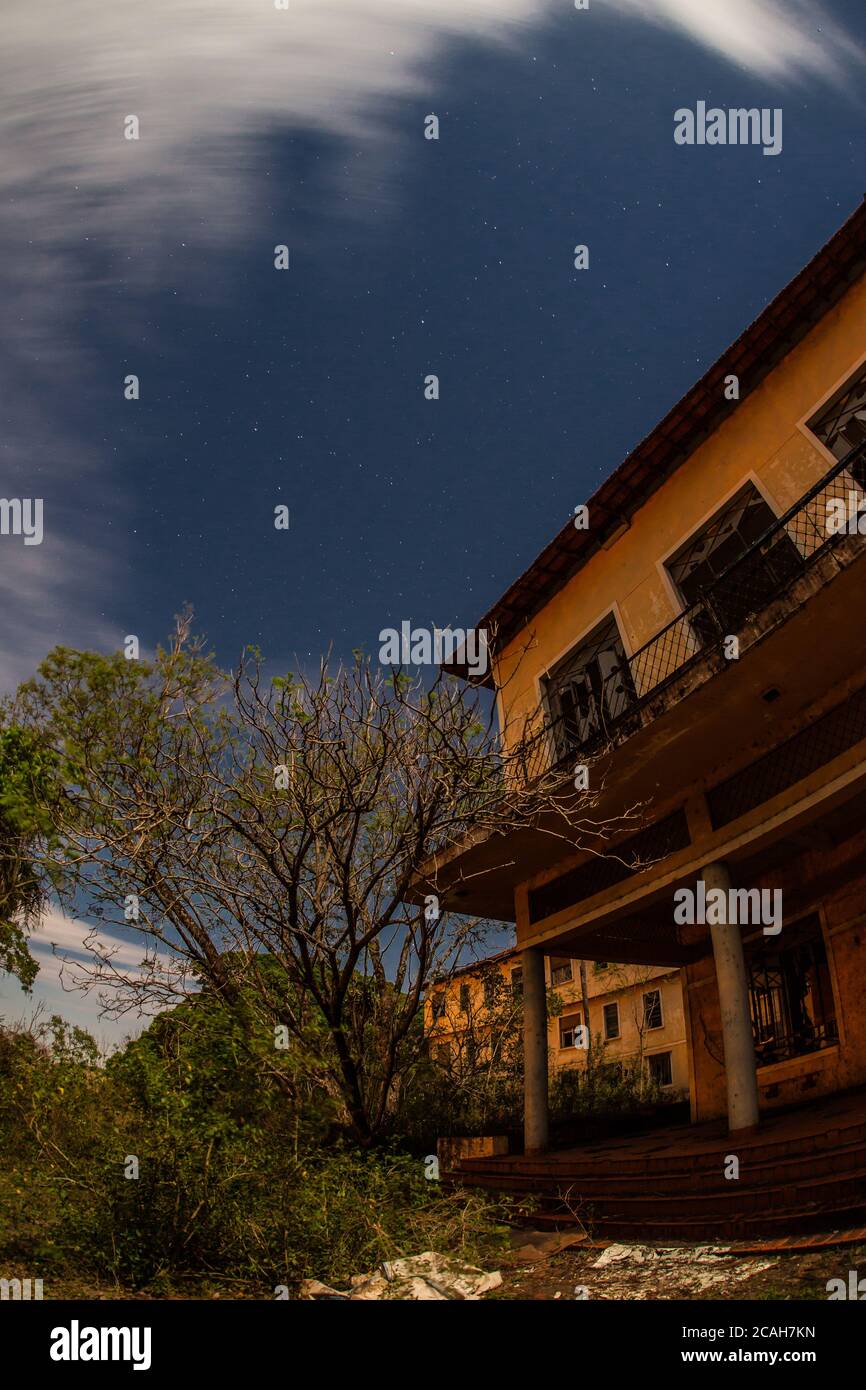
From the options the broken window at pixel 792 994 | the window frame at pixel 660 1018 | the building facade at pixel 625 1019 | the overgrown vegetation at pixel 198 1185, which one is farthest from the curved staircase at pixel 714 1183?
the window frame at pixel 660 1018

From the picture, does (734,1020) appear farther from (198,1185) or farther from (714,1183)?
(198,1185)

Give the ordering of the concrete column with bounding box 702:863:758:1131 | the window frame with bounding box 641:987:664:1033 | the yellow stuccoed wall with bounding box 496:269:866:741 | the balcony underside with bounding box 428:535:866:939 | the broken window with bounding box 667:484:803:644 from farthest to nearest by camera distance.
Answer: the window frame with bounding box 641:987:664:1033 < the broken window with bounding box 667:484:803:644 < the yellow stuccoed wall with bounding box 496:269:866:741 < the concrete column with bounding box 702:863:758:1131 < the balcony underside with bounding box 428:535:866:939

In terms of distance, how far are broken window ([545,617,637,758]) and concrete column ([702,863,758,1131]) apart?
3002 mm

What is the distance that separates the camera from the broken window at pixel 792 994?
11.9 meters

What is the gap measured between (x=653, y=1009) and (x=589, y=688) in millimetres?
22275

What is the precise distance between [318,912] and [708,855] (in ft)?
14.7

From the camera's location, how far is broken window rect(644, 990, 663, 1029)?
30.1m

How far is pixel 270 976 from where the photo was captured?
10328 mm

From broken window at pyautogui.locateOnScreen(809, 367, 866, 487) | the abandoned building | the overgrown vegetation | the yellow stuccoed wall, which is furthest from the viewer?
the yellow stuccoed wall

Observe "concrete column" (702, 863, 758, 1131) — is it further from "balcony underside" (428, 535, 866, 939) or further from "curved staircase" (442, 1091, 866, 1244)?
"balcony underside" (428, 535, 866, 939)

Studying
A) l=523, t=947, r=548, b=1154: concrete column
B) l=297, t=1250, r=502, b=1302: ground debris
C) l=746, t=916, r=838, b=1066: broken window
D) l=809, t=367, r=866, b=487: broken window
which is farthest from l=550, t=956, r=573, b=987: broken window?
l=297, t=1250, r=502, b=1302: ground debris

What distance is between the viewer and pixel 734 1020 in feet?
28.9

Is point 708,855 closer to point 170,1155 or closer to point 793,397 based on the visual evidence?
point 793,397

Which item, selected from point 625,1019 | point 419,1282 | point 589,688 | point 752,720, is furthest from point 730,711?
point 625,1019
